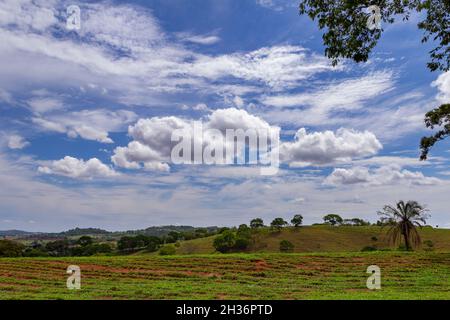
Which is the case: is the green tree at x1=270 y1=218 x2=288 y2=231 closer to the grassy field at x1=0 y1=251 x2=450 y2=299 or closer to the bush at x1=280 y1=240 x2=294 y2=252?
the bush at x1=280 y1=240 x2=294 y2=252

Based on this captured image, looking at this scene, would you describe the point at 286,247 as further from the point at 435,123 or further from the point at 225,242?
the point at 435,123

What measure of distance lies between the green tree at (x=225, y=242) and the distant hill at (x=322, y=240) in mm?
5300

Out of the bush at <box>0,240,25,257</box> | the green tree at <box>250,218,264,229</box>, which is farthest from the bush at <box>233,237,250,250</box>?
the bush at <box>0,240,25,257</box>

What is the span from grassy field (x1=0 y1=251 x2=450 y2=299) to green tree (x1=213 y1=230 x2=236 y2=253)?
52.6 meters

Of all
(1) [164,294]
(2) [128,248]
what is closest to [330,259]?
(1) [164,294]

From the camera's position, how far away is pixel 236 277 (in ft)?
81.1

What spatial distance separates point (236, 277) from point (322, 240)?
83.1 m

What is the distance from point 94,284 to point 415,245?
41.0m

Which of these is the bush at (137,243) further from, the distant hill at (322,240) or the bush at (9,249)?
the bush at (9,249)

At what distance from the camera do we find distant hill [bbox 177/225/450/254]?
94000 millimetres

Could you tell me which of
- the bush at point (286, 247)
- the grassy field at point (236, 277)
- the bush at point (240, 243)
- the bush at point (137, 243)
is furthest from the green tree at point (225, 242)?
the grassy field at point (236, 277)

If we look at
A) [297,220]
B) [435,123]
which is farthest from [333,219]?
[435,123]

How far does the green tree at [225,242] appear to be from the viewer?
282 ft
